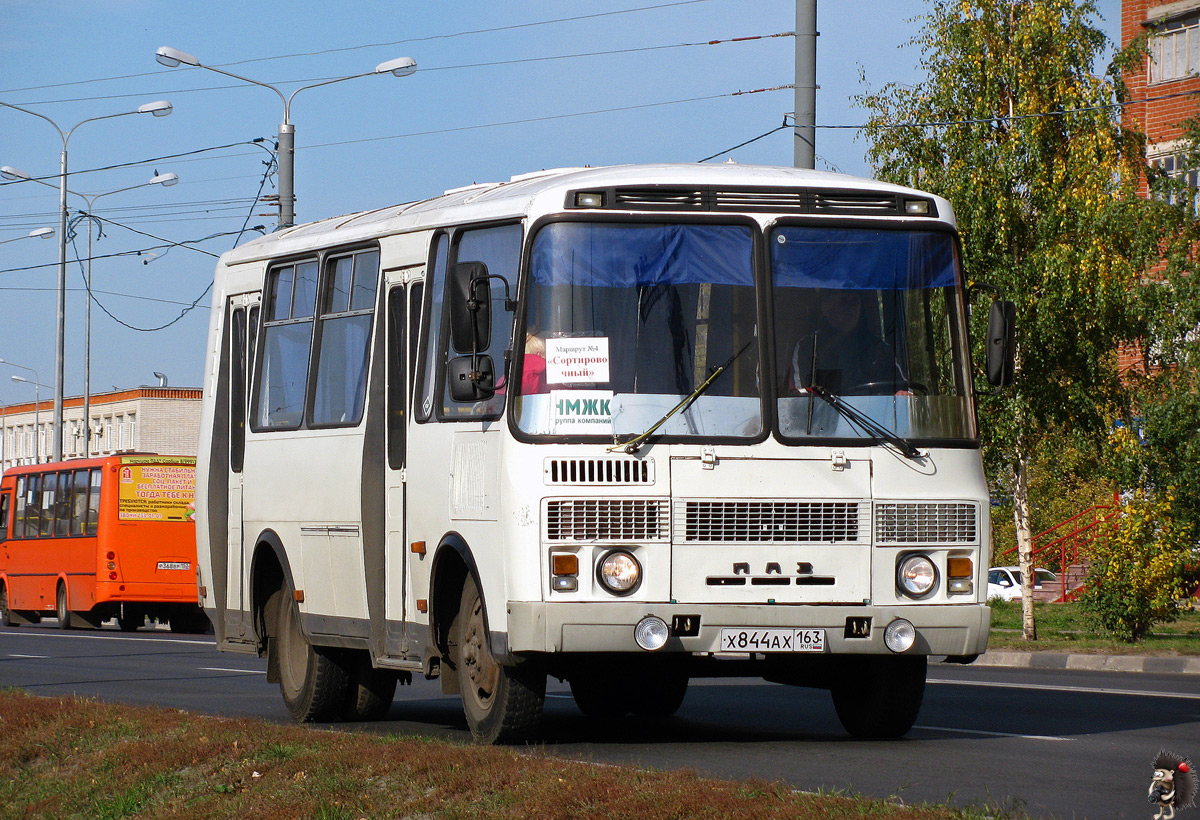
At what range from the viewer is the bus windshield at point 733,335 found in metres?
10.1

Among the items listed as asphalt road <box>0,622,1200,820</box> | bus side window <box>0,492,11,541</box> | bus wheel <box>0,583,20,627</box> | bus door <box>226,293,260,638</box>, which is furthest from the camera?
bus side window <box>0,492,11,541</box>

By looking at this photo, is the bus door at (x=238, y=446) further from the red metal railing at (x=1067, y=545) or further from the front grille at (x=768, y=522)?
the red metal railing at (x=1067, y=545)

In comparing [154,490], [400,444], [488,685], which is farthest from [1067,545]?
[488,685]

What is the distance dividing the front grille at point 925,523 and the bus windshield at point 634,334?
849mm

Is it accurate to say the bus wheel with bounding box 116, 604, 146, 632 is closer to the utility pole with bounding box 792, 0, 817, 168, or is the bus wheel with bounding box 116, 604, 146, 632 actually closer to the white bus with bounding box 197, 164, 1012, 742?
the utility pole with bounding box 792, 0, 817, 168

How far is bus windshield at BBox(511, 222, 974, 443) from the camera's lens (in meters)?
10.1

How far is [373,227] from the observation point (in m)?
12.3

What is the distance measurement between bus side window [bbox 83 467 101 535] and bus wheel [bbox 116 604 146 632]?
151 centimetres

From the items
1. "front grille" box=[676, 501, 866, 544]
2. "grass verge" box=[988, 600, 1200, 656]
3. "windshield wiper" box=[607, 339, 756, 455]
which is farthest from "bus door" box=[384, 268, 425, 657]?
"grass verge" box=[988, 600, 1200, 656]

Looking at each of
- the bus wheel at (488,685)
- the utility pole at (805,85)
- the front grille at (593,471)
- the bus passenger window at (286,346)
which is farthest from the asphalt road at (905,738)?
the utility pole at (805,85)

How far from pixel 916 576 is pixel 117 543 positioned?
26.4 metres

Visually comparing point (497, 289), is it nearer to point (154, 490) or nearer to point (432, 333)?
point (432, 333)

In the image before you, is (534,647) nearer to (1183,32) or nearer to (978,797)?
(978,797)

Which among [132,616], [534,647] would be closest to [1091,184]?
[534,647]
